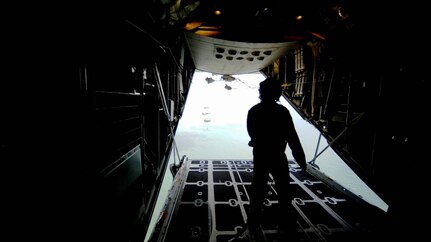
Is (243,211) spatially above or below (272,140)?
below

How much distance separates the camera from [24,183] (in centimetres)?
118

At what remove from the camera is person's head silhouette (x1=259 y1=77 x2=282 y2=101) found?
268 cm

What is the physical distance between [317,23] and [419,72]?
9.27 feet

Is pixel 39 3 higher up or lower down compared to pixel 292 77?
lower down

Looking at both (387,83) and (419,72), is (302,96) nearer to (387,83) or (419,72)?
(387,83)

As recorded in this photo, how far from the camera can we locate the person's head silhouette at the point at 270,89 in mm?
2676

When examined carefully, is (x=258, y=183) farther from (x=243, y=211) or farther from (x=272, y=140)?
(x=243, y=211)

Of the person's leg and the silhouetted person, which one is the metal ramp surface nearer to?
the person's leg

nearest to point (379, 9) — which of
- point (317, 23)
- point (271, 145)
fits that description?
point (317, 23)

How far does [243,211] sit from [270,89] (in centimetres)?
246

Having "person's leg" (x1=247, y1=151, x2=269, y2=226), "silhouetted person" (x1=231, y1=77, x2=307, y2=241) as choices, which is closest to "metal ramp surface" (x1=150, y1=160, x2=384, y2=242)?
"person's leg" (x1=247, y1=151, x2=269, y2=226)

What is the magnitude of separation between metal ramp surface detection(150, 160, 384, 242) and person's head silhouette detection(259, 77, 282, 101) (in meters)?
2.22

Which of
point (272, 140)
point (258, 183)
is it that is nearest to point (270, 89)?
point (272, 140)

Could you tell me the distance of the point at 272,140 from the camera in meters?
2.74
